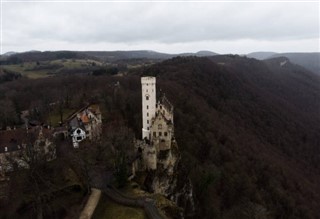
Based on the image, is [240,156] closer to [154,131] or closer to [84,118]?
[154,131]

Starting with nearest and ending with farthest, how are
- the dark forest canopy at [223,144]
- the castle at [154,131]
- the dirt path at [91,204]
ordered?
the dirt path at [91,204] → the castle at [154,131] → the dark forest canopy at [223,144]

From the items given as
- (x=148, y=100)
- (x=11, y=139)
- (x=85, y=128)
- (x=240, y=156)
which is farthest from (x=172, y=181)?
(x=240, y=156)

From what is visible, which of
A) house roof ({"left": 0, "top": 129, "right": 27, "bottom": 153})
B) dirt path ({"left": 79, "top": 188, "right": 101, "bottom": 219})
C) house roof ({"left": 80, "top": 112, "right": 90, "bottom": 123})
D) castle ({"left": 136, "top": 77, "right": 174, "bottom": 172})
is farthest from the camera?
house roof ({"left": 80, "top": 112, "right": 90, "bottom": 123})

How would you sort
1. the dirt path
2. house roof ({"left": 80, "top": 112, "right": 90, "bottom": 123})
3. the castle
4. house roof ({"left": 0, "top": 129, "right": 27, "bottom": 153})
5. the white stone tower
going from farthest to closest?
house roof ({"left": 80, "top": 112, "right": 90, "bottom": 123})
the white stone tower
the castle
house roof ({"left": 0, "top": 129, "right": 27, "bottom": 153})
the dirt path

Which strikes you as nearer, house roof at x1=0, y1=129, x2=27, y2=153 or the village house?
house roof at x1=0, y1=129, x2=27, y2=153

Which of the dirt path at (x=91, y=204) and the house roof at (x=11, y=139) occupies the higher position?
the house roof at (x=11, y=139)

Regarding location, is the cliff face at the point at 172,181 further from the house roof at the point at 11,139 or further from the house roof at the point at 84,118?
the house roof at the point at 11,139

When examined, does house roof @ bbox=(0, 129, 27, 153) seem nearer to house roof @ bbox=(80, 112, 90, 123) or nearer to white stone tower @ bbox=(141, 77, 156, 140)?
house roof @ bbox=(80, 112, 90, 123)

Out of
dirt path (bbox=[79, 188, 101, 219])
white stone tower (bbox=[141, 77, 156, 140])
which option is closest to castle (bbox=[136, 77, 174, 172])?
white stone tower (bbox=[141, 77, 156, 140])

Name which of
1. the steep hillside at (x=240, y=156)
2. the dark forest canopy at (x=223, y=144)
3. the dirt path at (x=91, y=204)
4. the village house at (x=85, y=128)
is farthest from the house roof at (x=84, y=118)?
the steep hillside at (x=240, y=156)
